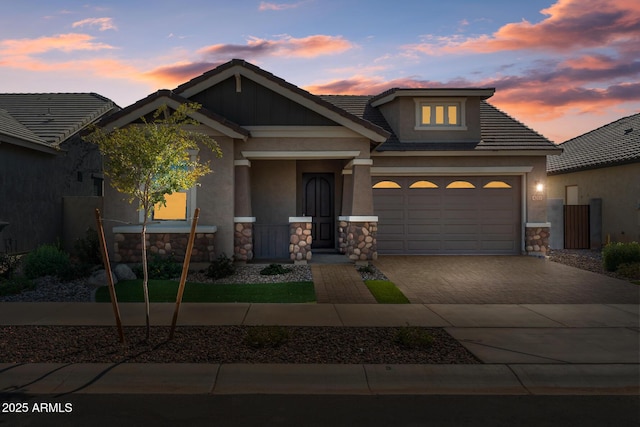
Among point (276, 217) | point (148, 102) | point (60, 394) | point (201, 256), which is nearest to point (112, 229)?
point (201, 256)

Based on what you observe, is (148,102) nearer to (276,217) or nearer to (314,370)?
(276,217)

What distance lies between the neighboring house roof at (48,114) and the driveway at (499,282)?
12.9m

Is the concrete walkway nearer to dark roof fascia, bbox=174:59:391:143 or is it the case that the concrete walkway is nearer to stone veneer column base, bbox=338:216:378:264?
stone veneer column base, bbox=338:216:378:264

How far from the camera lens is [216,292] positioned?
37.0 ft

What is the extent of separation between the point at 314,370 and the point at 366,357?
0.84 m

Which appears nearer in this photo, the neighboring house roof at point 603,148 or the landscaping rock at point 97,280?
the landscaping rock at point 97,280

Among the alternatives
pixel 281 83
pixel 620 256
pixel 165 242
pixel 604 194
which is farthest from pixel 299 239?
pixel 604 194

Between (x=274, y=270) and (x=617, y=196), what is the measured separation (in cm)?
1484

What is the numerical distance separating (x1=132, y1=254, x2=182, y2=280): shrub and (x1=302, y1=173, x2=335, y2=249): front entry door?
5.65m

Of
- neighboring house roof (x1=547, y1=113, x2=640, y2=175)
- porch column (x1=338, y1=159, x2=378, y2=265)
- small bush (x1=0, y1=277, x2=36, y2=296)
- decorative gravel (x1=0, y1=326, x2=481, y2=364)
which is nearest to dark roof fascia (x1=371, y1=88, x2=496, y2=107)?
porch column (x1=338, y1=159, x2=378, y2=265)

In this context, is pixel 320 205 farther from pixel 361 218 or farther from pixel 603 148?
pixel 603 148

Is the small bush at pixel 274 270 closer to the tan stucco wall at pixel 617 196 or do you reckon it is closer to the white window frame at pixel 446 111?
the white window frame at pixel 446 111

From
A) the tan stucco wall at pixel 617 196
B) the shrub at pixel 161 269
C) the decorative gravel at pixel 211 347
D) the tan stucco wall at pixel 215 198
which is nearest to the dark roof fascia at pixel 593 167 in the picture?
the tan stucco wall at pixel 617 196

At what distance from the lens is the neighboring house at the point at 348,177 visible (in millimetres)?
14500
